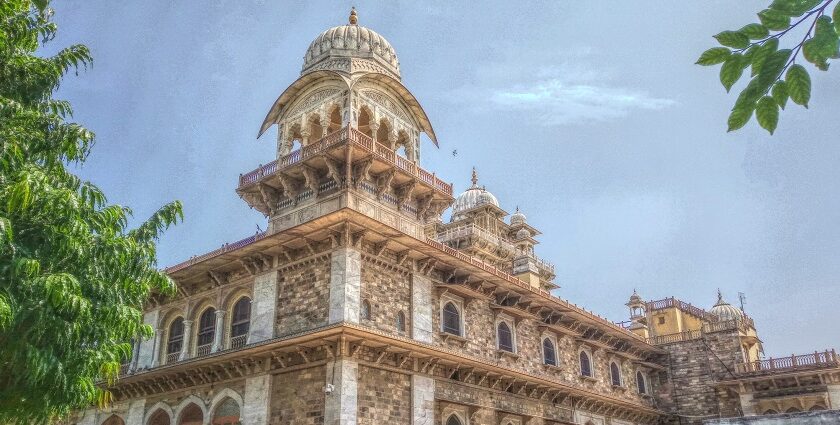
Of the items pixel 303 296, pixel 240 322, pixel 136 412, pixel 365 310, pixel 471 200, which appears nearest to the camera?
pixel 365 310

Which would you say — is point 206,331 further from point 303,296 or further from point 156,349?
point 303,296

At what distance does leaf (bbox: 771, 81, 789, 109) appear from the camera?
2986 mm

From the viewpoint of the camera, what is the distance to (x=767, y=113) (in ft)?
9.79

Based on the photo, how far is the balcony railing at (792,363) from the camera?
1109 inches

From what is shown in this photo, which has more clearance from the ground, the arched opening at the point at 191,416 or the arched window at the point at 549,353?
the arched window at the point at 549,353

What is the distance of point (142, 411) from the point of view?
70.2ft

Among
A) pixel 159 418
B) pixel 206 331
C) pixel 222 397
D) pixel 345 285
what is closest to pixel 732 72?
pixel 345 285

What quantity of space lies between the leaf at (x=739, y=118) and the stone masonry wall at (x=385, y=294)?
1588cm

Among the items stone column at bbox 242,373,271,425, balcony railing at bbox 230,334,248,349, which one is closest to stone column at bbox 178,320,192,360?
balcony railing at bbox 230,334,248,349

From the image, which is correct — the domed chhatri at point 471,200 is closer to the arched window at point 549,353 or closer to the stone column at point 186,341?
the arched window at point 549,353

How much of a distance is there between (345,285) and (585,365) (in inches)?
533

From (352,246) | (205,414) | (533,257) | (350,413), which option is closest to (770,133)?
(350,413)

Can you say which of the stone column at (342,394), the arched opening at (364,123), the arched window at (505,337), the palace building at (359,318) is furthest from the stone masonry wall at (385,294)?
the arched opening at (364,123)

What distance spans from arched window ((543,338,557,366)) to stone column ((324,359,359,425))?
10221mm
